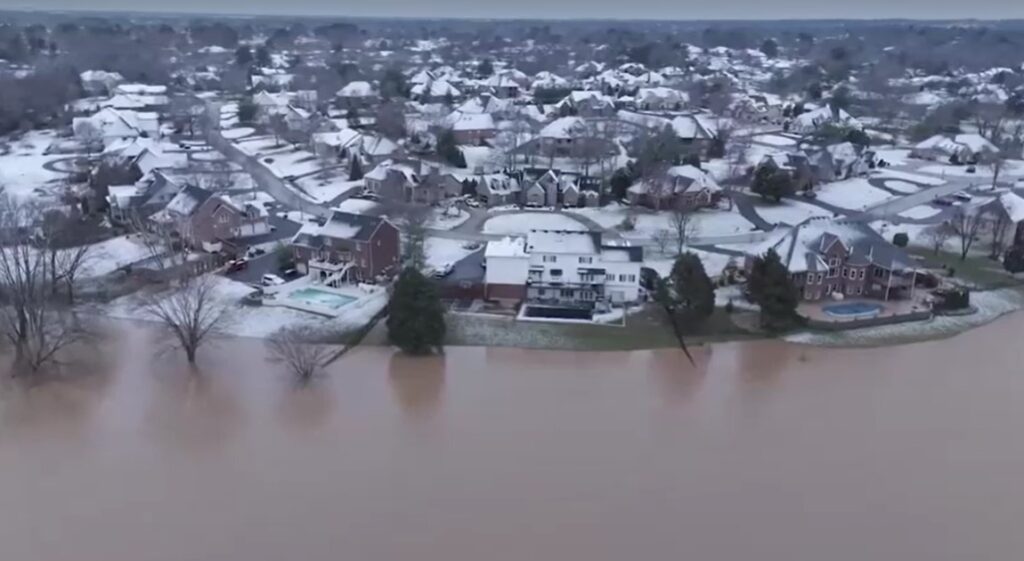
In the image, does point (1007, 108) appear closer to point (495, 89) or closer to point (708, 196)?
point (708, 196)

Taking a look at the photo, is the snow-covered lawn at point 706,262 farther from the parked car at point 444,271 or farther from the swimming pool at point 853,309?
the parked car at point 444,271

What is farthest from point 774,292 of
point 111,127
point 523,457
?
point 111,127

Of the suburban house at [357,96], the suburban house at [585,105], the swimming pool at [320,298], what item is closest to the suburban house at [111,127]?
the suburban house at [357,96]

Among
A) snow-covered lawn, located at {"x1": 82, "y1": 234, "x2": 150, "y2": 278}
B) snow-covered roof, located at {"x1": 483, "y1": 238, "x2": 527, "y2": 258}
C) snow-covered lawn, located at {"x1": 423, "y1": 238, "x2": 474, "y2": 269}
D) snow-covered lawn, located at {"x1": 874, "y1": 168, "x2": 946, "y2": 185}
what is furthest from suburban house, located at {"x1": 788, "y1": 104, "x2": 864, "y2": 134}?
snow-covered lawn, located at {"x1": 82, "y1": 234, "x2": 150, "y2": 278}

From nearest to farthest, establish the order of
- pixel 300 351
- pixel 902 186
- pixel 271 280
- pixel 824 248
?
1. pixel 300 351
2. pixel 824 248
3. pixel 271 280
4. pixel 902 186

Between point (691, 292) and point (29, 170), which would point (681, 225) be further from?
point (29, 170)

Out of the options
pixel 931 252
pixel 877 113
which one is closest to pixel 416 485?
pixel 931 252

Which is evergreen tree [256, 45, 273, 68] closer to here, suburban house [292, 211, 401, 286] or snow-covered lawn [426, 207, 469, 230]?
snow-covered lawn [426, 207, 469, 230]

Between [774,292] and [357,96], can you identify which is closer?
[774,292]
